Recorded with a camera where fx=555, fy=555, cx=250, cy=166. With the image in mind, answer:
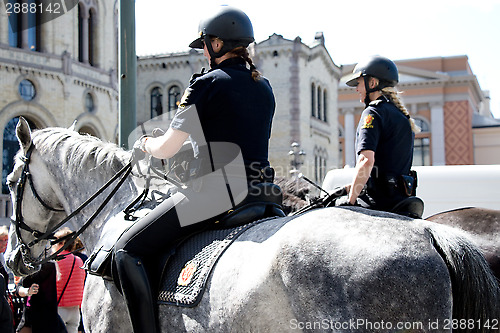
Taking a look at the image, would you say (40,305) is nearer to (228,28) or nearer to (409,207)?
(409,207)

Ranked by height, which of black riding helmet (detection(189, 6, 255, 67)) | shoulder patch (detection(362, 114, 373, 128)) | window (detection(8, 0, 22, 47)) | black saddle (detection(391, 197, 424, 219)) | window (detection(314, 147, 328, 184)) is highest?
window (detection(8, 0, 22, 47))

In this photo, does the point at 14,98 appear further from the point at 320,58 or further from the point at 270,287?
the point at 270,287

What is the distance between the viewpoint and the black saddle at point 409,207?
4521 millimetres

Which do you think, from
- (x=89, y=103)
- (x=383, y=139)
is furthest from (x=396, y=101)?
(x=89, y=103)

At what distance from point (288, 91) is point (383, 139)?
35601 millimetres

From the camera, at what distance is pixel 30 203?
4191mm

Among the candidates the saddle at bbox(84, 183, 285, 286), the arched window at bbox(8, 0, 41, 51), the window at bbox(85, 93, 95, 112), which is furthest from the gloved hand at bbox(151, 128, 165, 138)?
the window at bbox(85, 93, 95, 112)

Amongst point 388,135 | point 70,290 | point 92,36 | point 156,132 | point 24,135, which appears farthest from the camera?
point 92,36

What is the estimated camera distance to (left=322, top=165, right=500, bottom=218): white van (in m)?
8.14

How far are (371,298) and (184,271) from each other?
1.04 m

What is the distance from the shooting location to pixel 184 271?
293 centimetres

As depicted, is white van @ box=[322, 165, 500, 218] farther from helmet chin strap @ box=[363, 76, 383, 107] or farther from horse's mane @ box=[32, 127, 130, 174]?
horse's mane @ box=[32, 127, 130, 174]

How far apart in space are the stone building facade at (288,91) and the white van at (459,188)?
27.7 metres

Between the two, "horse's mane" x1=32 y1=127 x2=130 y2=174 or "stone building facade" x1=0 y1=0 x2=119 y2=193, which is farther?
"stone building facade" x1=0 y1=0 x2=119 y2=193
